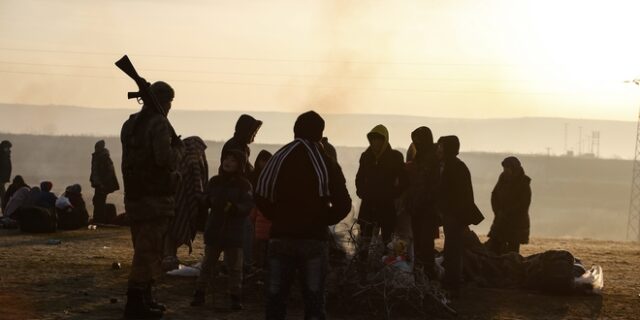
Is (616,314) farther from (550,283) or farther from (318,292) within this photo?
(318,292)

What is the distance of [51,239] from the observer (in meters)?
19.7

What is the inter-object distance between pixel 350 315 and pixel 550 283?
138 inches

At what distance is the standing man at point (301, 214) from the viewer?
338 inches

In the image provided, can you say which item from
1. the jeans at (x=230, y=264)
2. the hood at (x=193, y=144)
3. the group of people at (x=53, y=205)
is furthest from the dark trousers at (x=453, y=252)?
the group of people at (x=53, y=205)

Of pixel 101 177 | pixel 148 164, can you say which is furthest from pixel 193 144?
pixel 101 177

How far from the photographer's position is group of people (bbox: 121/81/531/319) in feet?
28.3

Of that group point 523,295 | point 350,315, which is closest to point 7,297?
point 350,315

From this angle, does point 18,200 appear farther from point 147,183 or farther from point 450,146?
point 147,183

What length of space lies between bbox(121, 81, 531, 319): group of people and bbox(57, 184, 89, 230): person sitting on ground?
26.4ft

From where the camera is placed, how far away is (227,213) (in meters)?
11.6

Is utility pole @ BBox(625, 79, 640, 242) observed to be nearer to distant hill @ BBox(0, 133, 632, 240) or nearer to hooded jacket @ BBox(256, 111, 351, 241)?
distant hill @ BBox(0, 133, 632, 240)

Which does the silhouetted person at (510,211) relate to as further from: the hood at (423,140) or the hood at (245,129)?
the hood at (245,129)

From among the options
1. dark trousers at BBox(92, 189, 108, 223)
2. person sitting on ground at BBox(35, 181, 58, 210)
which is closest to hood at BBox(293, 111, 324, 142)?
person sitting on ground at BBox(35, 181, 58, 210)

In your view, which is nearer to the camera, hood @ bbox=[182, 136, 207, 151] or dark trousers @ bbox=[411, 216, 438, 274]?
hood @ bbox=[182, 136, 207, 151]
